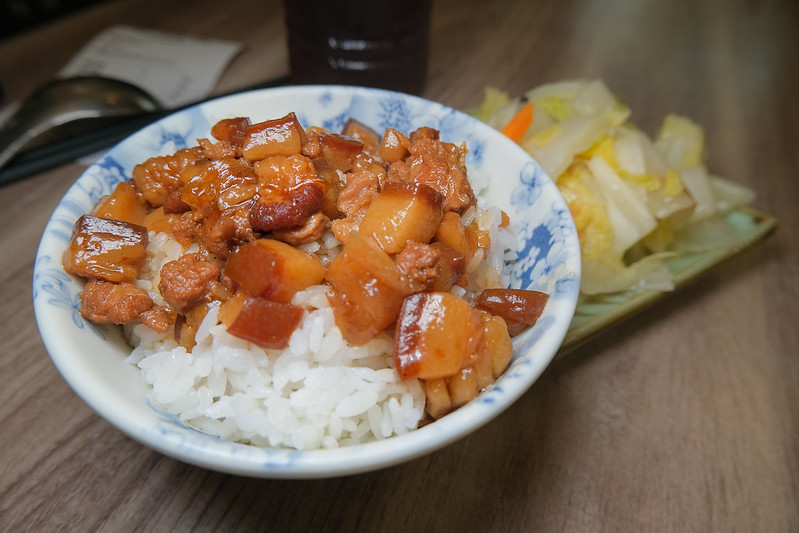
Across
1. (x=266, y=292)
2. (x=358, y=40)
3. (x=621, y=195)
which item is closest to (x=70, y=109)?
(x=358, y=40)

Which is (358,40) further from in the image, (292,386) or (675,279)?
(292,386)

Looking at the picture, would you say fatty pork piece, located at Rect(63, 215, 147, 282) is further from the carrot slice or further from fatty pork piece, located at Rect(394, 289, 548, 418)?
the carrot slice

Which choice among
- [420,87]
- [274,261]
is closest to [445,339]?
[274,261]

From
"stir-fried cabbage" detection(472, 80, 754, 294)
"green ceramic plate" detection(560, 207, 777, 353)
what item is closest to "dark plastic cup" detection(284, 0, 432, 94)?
"stir-fried cabbage" detection(472, 80, 754, 294)

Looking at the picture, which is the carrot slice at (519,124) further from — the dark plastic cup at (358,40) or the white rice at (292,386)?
the white rice at (292,386)

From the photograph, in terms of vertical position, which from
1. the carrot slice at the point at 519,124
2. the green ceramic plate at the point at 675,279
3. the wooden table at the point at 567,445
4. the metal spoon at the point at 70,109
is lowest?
the wooden table at the point at 567,445

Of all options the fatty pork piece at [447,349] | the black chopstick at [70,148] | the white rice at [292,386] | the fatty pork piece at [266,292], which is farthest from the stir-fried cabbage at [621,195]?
the black chopstick at [70,148]
